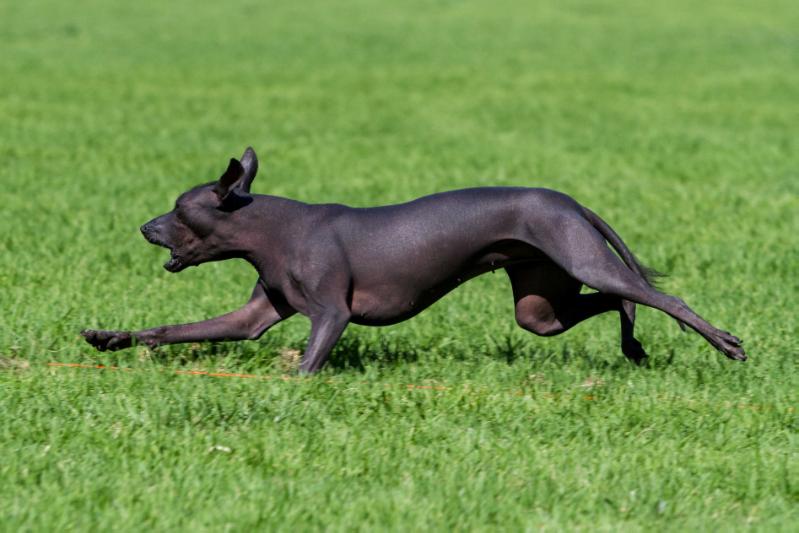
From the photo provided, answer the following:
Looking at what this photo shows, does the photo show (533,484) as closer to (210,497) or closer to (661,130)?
(210,497)

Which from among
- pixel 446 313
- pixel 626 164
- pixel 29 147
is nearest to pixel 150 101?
pixel 29 147

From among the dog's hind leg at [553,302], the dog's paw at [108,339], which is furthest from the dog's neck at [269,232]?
the dog's hind leg at [553,302]

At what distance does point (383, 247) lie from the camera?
6426 millimetres

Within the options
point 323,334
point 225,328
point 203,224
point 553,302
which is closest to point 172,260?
point 203,224

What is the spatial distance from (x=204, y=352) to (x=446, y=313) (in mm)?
1903

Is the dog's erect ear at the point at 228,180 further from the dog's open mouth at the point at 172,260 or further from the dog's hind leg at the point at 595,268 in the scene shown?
the dog's hind leg at the point at 595,268

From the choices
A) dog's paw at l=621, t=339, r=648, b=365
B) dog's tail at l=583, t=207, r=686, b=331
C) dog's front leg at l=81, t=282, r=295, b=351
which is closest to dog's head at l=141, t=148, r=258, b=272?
dog's front leg at l=81, t=282, r=295, b=351

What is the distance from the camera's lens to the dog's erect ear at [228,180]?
6.33m

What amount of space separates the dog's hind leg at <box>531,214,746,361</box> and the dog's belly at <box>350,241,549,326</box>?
174 millimetres

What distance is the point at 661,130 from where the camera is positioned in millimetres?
17609

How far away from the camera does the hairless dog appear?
6324mm

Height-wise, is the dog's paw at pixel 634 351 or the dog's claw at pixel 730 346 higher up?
the dog's claw at pixel 730 346

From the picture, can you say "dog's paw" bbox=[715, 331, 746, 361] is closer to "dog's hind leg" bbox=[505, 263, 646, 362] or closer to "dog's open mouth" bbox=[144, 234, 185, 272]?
"dog's hind leg" bbox=[505, 263, 646, 362]

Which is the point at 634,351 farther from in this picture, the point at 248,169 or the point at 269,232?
the point at 248,169
